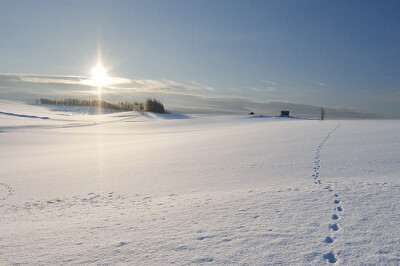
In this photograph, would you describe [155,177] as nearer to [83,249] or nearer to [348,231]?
[83,249]

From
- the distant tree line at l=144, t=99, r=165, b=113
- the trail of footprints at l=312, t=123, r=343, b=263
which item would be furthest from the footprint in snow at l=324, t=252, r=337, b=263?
the distant tree line at l=144, t=99, r=165, b=113

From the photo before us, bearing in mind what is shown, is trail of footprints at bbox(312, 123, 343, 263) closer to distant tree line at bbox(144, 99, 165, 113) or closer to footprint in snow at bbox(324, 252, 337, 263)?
footprint in snow at bbox(324, 252, 337, 263)

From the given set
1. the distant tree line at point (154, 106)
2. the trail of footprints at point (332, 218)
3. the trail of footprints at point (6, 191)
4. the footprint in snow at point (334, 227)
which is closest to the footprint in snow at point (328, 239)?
the trail of footprints at point (332, 218)

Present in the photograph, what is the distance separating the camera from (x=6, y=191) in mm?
6656

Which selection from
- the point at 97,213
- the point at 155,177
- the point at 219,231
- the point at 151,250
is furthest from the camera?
the point at 155,177

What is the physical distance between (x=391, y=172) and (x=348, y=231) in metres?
3.36

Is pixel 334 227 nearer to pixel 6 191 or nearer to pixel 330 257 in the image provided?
pixel 330 257

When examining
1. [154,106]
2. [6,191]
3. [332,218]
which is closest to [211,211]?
[332,218]

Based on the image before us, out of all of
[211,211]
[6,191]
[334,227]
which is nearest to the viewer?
[334,227]

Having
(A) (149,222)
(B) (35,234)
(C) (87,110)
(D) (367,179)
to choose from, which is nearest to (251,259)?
(A) (149,222)

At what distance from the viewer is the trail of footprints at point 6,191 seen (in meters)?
6.28

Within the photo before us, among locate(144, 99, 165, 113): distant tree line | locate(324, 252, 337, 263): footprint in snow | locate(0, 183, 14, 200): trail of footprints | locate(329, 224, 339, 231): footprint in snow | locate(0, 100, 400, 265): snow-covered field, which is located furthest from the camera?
locate(144, 99, 165, 113): distant tree line

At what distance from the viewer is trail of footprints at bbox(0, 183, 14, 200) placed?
6283 millimetres

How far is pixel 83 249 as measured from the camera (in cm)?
334
